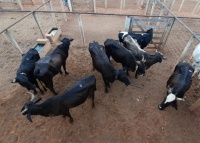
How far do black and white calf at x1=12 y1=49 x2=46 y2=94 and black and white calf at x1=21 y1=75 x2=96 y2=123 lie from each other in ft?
2.47

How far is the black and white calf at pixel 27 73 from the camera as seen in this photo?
393 centimetres

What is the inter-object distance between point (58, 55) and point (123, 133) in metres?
3.28

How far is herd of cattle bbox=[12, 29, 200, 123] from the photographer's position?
3379 millimetres

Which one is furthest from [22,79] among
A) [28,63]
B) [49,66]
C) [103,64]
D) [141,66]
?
[141,66]

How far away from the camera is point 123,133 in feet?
12.5

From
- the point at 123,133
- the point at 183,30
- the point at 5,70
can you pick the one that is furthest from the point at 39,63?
the point at 183,30

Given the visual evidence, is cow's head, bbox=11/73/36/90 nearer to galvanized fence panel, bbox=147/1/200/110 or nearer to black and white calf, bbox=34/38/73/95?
black and white calf, bbox=34/38/73/95

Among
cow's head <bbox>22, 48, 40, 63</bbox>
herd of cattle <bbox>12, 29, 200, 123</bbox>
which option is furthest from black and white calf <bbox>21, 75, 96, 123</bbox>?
cow's head <bbox>22, 48, 40, 63</bbox>

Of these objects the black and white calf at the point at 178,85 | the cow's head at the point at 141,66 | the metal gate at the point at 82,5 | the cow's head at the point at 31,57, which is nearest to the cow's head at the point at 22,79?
the cow's head at the point at 31,57

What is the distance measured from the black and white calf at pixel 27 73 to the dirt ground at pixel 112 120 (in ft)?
2.45

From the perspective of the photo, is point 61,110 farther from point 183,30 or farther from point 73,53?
point 183,30

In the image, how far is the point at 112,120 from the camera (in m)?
4.08

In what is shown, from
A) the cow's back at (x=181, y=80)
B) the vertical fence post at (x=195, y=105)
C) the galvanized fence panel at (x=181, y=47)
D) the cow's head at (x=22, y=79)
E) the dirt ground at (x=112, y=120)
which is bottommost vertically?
the galvanized fence panel at (x=181, y=47)

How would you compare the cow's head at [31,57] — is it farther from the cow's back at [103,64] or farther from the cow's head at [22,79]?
the cow's back at [103,64]
